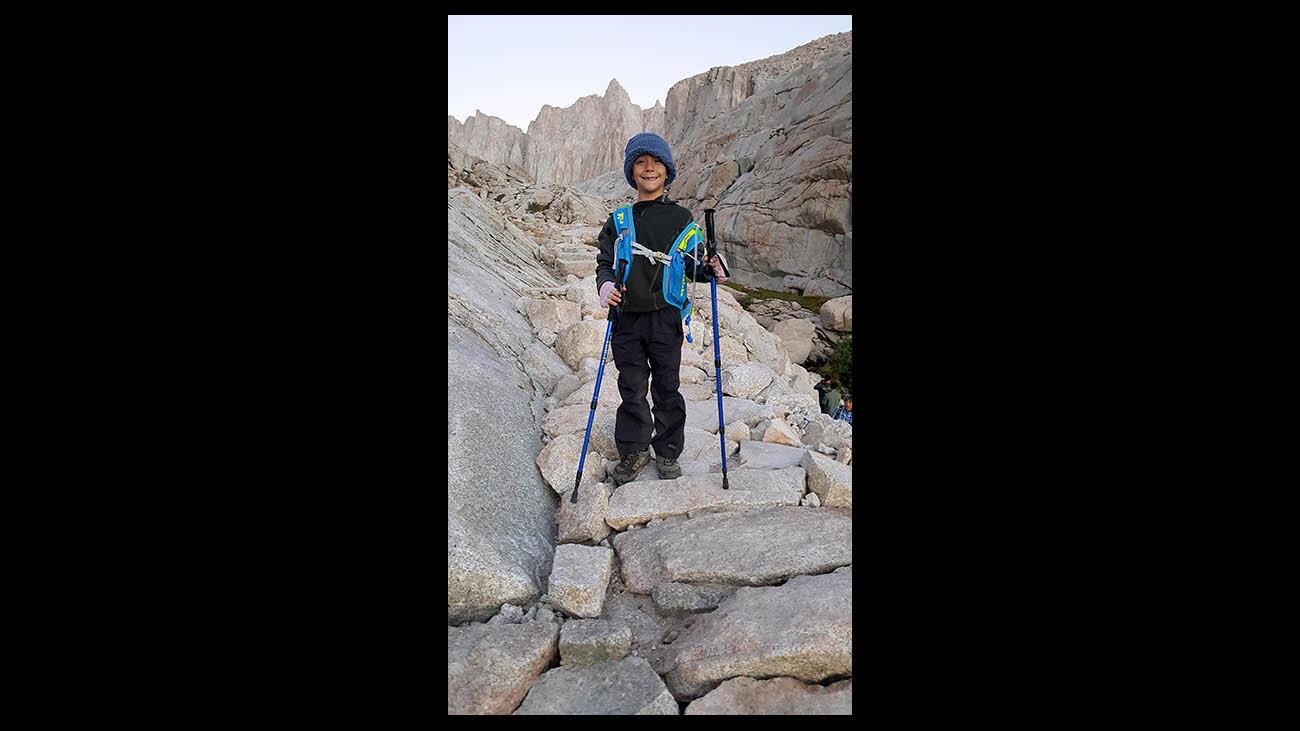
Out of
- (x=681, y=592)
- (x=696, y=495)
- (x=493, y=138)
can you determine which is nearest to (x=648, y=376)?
(x=696, y=495)

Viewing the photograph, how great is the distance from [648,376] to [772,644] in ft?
9.21

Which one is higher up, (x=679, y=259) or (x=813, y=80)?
(x=813, y=80)

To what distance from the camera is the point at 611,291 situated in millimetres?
5188

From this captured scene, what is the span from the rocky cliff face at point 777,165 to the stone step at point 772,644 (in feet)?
56.1

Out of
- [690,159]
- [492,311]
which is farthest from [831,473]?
[690,159]

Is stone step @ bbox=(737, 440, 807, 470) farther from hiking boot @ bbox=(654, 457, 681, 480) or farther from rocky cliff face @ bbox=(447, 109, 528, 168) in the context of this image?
rocky cliff face @ bbox=(447, 109, 528, 168)

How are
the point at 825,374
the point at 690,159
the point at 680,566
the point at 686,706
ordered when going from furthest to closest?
the point at 690,159 < the point at 825,374 < the point at 680,566 < the point at 686,706

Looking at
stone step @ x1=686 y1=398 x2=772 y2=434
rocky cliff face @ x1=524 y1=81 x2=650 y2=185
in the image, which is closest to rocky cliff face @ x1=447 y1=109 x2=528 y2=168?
rocky cliff face @ x1=524 y1=81 x2=650 y2=185

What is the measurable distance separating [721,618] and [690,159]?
9689cm

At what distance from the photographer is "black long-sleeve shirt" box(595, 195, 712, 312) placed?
533 centimetres

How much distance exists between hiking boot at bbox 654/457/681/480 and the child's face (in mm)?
2414

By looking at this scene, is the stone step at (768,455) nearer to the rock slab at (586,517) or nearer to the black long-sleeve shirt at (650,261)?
the rock slab at (586,517)

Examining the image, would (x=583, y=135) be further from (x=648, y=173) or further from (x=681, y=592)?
(x=681, y=592)

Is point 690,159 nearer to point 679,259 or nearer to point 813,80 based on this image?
point 813,80
